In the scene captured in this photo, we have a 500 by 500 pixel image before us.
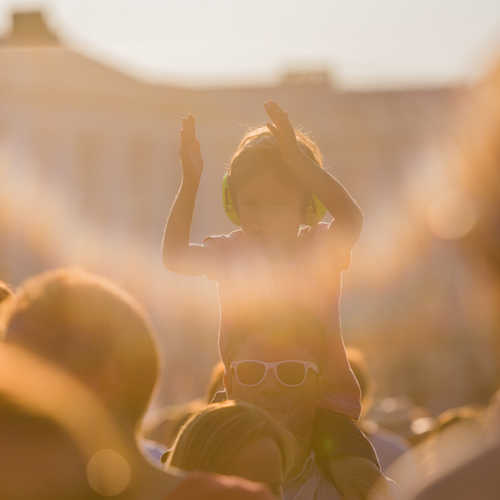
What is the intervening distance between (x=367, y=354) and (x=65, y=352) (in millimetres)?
28074

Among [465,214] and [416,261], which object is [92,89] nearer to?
[416,261]

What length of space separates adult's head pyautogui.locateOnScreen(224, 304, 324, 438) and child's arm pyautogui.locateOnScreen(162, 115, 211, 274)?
0.20m

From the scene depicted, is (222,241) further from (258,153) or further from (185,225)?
(258,153)

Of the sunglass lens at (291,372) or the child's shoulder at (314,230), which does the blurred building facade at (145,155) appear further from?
the sunglass lens at (291,372)

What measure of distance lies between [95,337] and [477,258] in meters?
0.59

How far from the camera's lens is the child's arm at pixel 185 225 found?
2223 mm

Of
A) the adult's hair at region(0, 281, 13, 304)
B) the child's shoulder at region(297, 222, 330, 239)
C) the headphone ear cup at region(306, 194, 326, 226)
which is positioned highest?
the headphone ear cup at region(306, 194, 326, 226)

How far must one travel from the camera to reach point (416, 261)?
105 feet

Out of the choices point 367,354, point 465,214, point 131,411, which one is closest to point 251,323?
point 131,411

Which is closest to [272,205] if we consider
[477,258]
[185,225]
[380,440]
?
[185,225]

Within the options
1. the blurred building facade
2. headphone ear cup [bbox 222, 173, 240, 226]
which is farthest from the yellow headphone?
the blurred building facade

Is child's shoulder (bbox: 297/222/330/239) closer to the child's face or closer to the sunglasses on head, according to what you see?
the child's face

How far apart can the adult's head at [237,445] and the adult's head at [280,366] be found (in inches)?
19.7

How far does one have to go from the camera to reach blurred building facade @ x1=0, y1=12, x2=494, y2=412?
30766 mm
